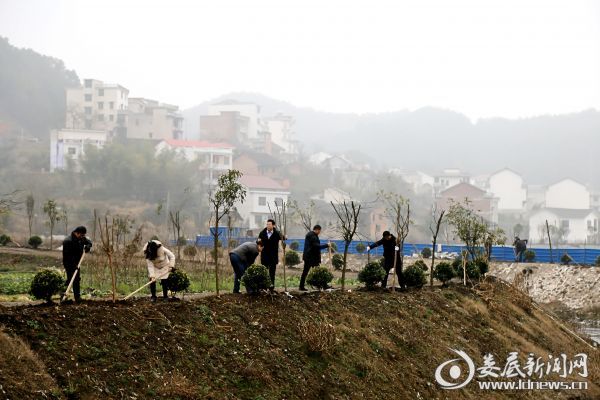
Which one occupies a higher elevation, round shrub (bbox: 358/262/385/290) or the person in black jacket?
the person in black jacket

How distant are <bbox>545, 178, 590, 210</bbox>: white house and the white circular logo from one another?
82.2m

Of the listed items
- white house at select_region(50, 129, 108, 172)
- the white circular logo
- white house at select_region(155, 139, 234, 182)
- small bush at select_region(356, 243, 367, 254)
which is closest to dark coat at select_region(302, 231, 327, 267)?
the white circular logo

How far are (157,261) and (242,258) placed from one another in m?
2.10

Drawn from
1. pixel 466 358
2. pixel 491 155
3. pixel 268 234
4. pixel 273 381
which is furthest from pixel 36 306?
pixel 491 155

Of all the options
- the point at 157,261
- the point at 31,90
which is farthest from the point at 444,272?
the point at 31,90

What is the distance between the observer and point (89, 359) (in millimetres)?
10742

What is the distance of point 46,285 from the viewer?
1288 cm

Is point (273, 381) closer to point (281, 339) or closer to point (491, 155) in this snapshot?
point (281, 339)

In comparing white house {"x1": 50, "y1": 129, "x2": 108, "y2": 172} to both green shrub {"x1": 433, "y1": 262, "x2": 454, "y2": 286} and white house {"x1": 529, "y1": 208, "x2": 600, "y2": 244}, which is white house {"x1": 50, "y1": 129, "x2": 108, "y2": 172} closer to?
white house {"x1": 529, "y1": 208, "x2": 600, "y2": 244}

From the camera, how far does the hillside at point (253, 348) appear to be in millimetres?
10508

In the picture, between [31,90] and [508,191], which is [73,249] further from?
[31,90]

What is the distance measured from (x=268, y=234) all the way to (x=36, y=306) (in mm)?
5277

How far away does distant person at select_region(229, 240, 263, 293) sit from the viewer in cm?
1587

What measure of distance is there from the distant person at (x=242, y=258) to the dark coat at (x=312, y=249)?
1.64 m
